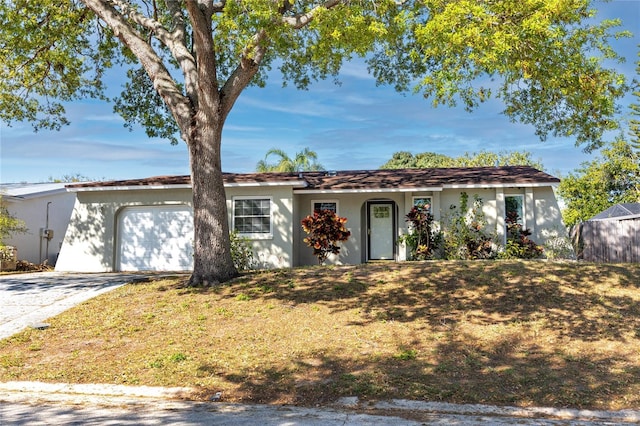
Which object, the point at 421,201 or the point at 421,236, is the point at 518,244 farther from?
the point at 421,201

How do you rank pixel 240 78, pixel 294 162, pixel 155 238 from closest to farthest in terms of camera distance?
pixel 240 78 → pixel 155 238 → pixel 294 162

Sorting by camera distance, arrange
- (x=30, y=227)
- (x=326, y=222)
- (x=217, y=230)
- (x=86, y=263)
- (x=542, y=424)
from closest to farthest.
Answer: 1. (x=542, y=424)
2. (x=217, y=230)
3. (x=326, y=222)
4. (x=86, y=263)
5. (x=30, y=227)

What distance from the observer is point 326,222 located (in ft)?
52.2

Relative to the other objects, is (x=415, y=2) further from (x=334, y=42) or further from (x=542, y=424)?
(x=542, y=424)

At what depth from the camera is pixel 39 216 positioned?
21.9 metres

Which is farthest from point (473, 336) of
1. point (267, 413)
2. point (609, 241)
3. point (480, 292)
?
point (609, 241)

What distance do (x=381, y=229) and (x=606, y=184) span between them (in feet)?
65.0

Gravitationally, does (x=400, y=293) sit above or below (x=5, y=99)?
below

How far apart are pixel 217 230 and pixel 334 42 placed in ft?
15.2

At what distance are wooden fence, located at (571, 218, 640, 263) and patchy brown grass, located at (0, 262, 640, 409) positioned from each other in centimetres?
1019

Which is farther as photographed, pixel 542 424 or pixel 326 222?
pixel 326 222

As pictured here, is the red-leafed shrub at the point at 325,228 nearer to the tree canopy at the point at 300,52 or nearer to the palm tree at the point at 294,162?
the tree canopy at the point at 300,52

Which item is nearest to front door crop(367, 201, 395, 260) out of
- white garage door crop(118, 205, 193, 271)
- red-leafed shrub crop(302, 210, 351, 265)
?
red-leafed shrub crop(302, 210, 351, 265)

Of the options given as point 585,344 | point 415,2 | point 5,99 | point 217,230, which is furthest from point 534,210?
point 5,99
